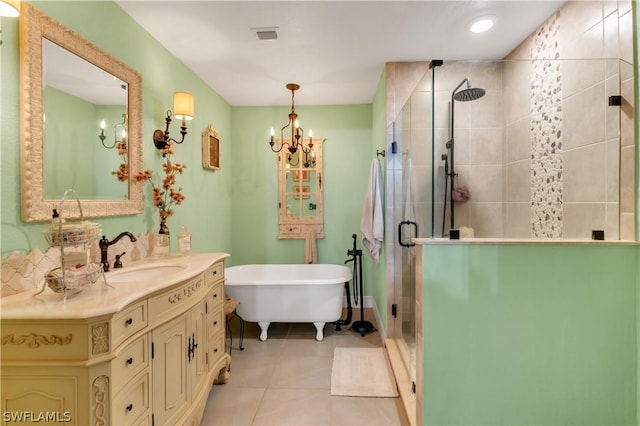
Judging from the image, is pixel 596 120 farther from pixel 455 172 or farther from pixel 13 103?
pixel 13 103

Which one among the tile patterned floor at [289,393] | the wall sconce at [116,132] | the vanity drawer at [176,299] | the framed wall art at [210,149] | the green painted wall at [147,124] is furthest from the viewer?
the framed wall art at [210,149]

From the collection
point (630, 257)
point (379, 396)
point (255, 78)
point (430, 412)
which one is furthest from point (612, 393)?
point (255, 78)

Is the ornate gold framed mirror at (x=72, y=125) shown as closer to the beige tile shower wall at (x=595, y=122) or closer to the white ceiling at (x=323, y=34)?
the white ceiling at (x=323, y=34)

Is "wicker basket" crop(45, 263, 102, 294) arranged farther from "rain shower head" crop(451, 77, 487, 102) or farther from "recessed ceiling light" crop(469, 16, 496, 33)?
"recessed ceiling light" crop(469, 16, 496, 33)

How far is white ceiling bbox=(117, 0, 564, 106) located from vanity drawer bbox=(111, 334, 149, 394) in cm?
202

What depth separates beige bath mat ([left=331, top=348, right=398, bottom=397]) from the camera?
221cm

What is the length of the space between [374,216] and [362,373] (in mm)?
1403

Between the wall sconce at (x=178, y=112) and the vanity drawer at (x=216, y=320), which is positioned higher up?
the wall sconce at (x=178, y=112)

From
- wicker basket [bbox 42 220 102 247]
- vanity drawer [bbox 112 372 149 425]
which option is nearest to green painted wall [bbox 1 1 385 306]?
wicker basket [bbox 42 220 102 247]

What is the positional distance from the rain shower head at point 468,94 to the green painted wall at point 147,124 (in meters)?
2.24

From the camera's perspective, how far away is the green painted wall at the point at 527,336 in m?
1.62

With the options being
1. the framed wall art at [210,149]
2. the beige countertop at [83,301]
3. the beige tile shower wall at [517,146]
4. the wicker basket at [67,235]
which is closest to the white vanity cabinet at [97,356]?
the beige countertop at [83,301]

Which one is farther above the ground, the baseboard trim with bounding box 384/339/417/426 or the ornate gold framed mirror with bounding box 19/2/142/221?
the ornate gold framed mirror with bounding box 19/2/142/221

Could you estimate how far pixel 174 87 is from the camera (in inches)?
104
